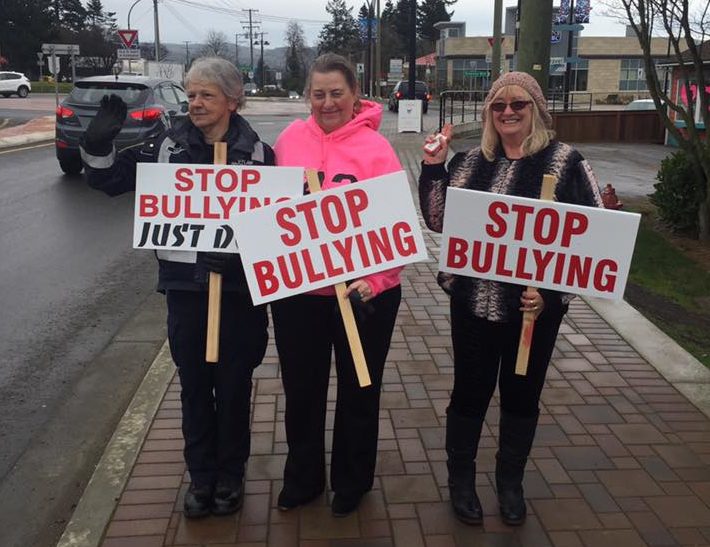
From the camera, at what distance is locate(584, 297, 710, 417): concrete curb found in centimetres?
441

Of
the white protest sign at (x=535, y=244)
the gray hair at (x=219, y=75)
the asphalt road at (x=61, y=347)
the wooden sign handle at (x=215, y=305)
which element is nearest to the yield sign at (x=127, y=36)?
the asphalt road at (x=61, y=347)

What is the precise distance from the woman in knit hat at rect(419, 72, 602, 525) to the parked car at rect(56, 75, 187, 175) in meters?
9.91

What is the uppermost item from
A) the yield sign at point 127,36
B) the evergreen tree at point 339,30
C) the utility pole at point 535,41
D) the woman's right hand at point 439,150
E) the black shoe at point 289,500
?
the evergreen tree at point 339,30

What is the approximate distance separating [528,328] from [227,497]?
4.69 feet

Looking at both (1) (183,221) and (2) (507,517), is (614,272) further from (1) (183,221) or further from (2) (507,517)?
(1) (183,221)

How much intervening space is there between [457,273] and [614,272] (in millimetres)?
600

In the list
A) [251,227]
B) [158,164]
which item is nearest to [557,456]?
[251,227]

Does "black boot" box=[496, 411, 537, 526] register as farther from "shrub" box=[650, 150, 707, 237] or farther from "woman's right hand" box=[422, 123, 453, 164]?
"shrub" box=[650, 150, 707, 237]

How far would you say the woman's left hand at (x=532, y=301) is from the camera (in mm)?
2801

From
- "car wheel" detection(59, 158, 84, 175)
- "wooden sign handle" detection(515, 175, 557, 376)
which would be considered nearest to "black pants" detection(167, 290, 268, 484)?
"wooden sign handle" detection(515, 175, 557, 376)

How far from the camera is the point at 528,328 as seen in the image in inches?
112

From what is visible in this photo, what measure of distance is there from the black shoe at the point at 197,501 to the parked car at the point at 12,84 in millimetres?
45010

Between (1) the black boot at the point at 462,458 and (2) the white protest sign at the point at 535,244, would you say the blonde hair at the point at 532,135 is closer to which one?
(2) the white protest sign at the point at 535,244

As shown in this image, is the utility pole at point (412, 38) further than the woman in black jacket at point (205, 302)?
Yes
